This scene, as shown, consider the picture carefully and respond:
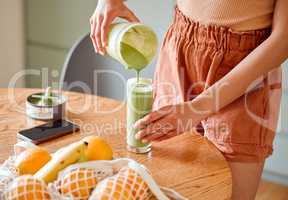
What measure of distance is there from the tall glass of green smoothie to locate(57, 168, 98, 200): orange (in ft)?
0.88

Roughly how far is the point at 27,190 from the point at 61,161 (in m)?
0.09

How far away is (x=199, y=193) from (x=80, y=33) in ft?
5.00

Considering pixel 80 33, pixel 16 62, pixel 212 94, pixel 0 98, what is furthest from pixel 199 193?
pixel 16 62

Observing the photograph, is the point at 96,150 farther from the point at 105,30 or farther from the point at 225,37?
the point at 225,37

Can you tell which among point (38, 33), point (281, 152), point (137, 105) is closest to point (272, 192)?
point (281, 152)

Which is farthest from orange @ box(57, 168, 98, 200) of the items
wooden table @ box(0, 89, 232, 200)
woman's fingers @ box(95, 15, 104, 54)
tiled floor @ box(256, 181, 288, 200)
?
tiled floor @ box(256, 181, 288, 200)

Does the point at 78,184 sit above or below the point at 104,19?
below

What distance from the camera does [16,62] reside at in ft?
8.16

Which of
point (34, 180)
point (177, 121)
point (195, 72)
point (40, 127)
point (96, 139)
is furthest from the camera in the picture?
point (195, 72)

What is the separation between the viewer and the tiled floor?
2.06 metres

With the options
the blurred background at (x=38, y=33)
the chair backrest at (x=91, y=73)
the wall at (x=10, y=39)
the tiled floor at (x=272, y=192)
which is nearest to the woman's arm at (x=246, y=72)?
the chair backrest at (x=91, y=73)

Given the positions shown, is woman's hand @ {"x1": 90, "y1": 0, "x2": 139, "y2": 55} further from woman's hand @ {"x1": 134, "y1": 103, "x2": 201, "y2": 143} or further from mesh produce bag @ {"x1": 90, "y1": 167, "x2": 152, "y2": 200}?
mesh produce bag @ {"x1": 90, "y1": 167, "x2": 152, "y2": 200}

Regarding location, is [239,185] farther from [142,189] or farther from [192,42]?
[142,189]

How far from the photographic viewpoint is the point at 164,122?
1.05 metres
